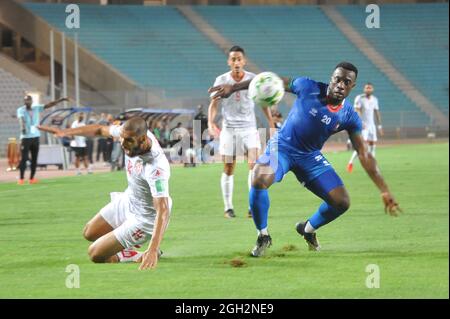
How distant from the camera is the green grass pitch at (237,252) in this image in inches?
341

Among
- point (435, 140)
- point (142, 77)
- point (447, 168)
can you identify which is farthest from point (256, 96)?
point (435, 140)

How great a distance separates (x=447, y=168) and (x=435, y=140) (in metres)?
26.1

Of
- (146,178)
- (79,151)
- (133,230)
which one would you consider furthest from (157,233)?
(79,151)

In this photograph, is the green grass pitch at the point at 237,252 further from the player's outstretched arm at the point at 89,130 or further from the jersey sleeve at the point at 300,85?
the jersey sleeve at the point at 300,85

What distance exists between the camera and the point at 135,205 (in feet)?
34.4

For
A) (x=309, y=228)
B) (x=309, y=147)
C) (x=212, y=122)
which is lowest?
(x=309, y=228)

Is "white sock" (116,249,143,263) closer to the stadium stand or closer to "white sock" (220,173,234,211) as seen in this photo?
"white sock" (220,173,234,211)

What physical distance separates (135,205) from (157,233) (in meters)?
0.99

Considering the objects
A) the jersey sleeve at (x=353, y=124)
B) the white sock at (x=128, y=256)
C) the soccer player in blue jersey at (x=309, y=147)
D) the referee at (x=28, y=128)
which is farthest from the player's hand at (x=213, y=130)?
the referee at (x=28, y=128)

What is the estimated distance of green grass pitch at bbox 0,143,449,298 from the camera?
28.4 feet

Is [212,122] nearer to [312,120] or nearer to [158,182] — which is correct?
[312,120]

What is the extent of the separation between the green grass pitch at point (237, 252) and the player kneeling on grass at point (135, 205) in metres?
0.26

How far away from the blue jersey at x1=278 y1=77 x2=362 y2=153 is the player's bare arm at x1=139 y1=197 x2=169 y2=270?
206cm

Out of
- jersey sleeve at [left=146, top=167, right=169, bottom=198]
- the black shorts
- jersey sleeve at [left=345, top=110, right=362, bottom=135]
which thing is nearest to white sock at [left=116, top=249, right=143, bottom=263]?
jersey sleeve at [left=146, top=167, right=169, bottom=198]
